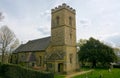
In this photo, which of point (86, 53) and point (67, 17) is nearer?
point (67, 17)

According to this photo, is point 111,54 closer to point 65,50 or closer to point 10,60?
point 65,50

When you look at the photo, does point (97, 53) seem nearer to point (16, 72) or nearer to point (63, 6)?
point (63, 6)

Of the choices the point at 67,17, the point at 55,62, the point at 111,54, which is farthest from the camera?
the point at 111,54

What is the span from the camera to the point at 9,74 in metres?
20.8

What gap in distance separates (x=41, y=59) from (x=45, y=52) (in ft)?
8.43

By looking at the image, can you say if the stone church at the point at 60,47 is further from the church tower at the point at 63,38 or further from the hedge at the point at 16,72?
the hedge at the point at 16,72

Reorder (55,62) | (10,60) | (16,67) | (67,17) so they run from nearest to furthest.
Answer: (16,67) < (55,62) < (67,17) < (10,60)

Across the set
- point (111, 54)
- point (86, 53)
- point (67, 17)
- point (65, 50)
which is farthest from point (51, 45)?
point (111, 54)

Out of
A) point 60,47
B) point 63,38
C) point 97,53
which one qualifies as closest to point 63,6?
point 63,38

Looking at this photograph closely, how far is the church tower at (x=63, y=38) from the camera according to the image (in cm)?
3334

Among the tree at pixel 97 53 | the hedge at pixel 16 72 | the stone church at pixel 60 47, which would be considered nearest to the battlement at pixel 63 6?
the stone church at pixel 60 47

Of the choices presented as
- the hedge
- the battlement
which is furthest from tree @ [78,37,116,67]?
the hedge

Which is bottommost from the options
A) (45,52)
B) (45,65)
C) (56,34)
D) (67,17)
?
(45,65)

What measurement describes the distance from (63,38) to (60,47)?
2.37 m
